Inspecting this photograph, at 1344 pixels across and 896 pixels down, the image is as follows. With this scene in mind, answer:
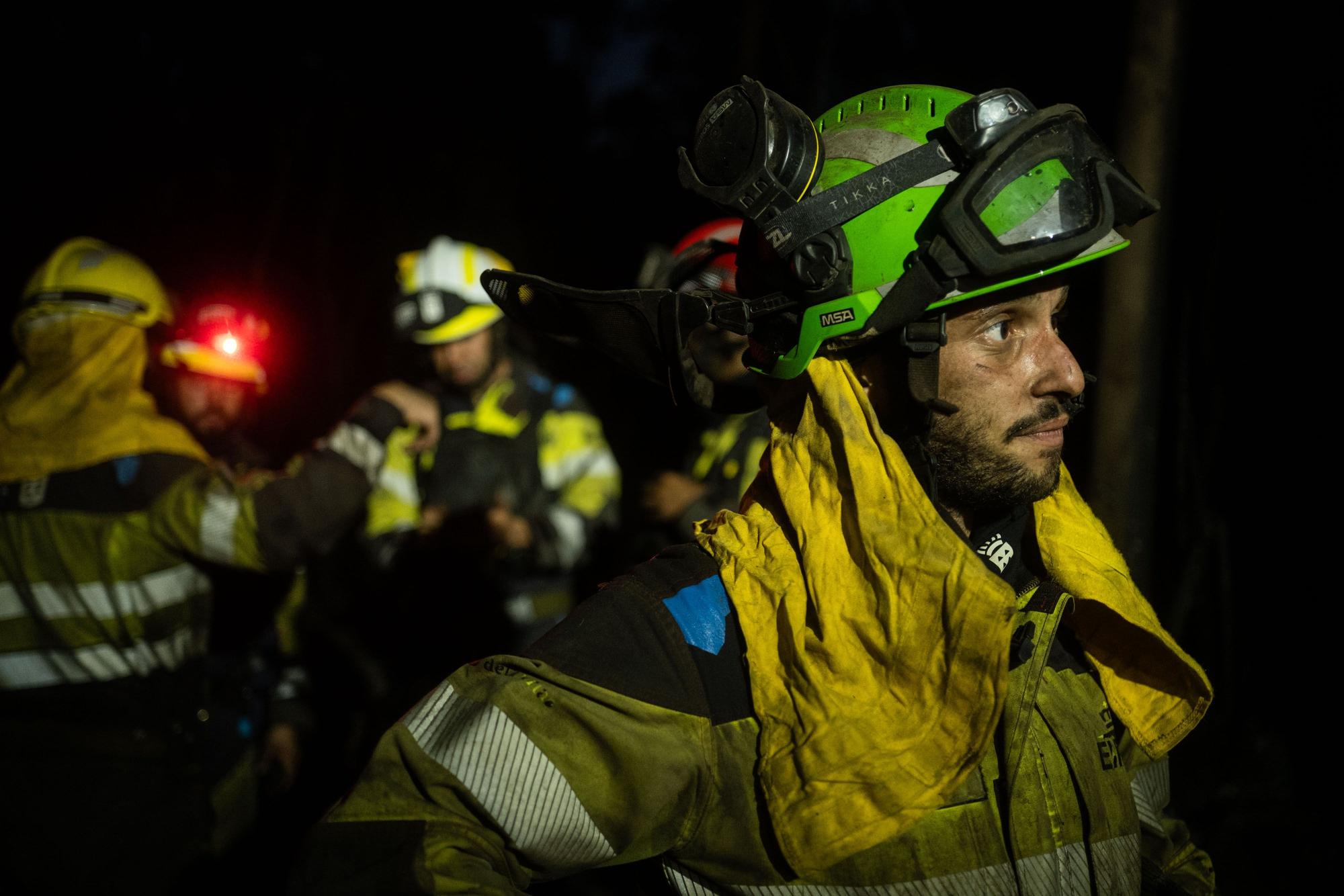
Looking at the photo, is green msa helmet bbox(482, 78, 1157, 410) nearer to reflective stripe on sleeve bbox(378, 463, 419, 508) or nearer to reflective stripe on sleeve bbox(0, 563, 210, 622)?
reflective stripe on sleeve bbox(0, 563, 210, 622)

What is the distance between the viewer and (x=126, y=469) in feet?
11.0

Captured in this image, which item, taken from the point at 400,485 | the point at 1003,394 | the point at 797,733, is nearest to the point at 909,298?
the point at 1003,394

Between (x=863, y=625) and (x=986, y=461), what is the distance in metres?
0.51

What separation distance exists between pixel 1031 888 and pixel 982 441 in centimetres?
87

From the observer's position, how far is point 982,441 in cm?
189

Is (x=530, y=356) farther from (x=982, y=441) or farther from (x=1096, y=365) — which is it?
(x=982, y=441)

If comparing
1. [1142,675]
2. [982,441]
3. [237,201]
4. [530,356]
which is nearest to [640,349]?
[982,441]

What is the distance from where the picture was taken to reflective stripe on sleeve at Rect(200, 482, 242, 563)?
319 cm

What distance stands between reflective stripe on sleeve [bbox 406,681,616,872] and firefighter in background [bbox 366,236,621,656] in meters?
2.84

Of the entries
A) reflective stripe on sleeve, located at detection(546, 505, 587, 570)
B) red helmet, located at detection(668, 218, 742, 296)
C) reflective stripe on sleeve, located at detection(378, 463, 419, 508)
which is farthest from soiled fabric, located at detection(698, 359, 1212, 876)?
reflective stripe on sleeve, located at detection(378, 463, 419, 508)

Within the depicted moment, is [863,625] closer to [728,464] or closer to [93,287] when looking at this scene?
[728,464]

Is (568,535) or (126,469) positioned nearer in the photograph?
(126,469)

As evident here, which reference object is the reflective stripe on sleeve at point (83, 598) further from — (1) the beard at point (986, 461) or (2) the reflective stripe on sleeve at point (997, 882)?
(1) the beard at point (986, 461)

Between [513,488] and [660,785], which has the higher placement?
[513,488]
